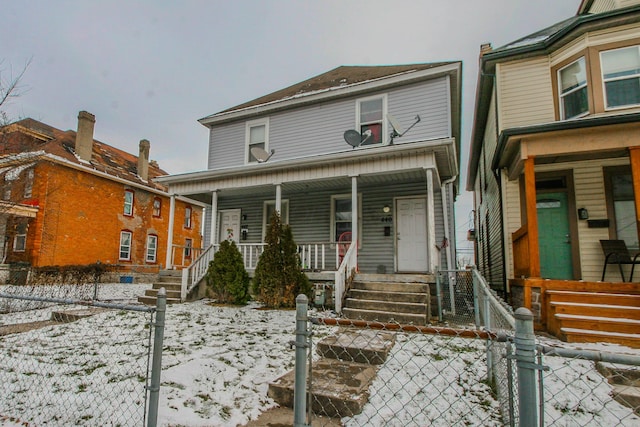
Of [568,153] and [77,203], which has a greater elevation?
[77,203]

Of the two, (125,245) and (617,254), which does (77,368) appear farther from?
(125,245)

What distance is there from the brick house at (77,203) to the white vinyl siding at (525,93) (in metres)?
9.96

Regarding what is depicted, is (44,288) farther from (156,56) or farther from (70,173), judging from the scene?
(156,56)

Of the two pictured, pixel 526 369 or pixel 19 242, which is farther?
pixel 19 242

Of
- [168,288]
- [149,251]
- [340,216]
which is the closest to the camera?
[168,288]

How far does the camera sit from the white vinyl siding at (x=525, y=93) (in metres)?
8.09

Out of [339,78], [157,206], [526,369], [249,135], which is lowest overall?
[526,369]

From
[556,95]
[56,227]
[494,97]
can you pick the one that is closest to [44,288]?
[56,227]

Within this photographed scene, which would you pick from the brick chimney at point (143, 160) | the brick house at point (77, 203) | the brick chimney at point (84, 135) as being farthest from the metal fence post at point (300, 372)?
the brick chimney at point (143, 160)

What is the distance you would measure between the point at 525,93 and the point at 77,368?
10.0 m

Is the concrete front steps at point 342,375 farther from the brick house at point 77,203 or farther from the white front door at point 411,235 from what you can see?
the brick house at point 77,203

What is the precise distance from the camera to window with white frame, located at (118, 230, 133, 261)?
18.0 metres

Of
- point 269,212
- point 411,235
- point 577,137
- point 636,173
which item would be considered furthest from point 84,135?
point 636,173

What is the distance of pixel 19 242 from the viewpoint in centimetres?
1523
